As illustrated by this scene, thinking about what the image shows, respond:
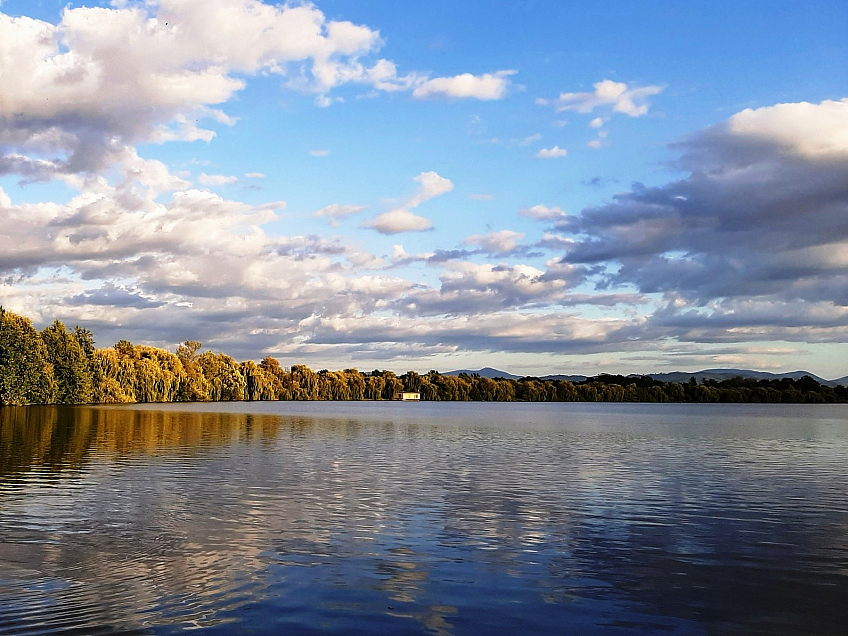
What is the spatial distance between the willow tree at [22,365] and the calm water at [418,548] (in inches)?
3878

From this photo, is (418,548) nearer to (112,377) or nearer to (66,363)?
(66,363)

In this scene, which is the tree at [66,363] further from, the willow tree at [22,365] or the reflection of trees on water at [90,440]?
the reflection of trees on water at [90,440]

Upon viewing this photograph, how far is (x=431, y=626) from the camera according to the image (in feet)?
46.1

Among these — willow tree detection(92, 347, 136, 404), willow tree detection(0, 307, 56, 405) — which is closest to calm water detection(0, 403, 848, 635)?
willow tree detection(0, 307, 56, 405)

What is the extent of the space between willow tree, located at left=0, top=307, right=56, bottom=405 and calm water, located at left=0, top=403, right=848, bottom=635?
98.5 metres

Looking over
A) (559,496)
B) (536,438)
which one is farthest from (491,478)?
(536,438)

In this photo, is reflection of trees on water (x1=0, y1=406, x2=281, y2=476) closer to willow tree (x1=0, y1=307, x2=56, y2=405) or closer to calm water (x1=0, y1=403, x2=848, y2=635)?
calm water (x1=0, y1=403, x2=848, y2=635)

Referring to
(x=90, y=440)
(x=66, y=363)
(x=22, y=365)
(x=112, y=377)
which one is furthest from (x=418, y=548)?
(x=112, y=377)

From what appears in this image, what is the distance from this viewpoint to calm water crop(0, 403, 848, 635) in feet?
48.2

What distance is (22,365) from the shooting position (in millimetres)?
132125

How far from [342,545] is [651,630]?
9.34 meters

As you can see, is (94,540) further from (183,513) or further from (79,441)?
(79,441)

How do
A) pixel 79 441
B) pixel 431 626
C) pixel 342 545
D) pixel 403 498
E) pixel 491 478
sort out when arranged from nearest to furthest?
pixel 431 626 → pixel 342 545 → pixel 403 498 → pixel 491 478 → pixel 79 441

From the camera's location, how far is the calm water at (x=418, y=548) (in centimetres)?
1470
